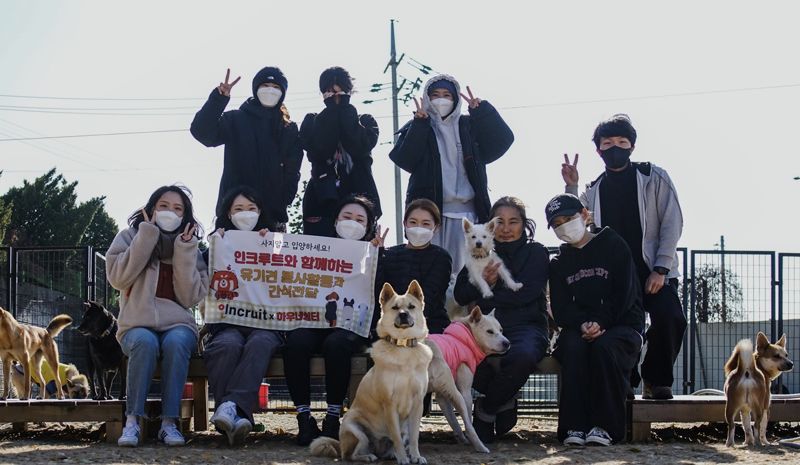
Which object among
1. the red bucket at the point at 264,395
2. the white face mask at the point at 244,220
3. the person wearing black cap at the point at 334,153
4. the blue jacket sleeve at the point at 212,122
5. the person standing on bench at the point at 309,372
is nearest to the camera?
the person standing on bench at the point at 309,372

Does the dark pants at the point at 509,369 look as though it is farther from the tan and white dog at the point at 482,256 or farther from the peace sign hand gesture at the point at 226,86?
the peace sign hand gesture at the point at 226,86

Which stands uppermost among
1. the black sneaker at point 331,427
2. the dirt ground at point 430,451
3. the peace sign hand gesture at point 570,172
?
the peace sign hand gesture at point 570,172

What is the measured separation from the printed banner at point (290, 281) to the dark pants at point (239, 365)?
1.14 feet

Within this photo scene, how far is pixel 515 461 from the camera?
592cm

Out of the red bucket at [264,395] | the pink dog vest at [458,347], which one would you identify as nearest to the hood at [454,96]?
the pink dog vest at [458,347]

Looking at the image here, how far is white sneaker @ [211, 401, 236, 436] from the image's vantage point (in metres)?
6.34

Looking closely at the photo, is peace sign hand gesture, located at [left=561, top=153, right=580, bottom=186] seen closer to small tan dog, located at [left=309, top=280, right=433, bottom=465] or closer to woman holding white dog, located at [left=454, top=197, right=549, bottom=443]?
woman holding white dog, located at [left=454, top=197, right=549, bottom=443]

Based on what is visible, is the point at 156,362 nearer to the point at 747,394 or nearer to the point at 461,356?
the point at 461,356

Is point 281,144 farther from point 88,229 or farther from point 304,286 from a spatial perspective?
point 88,229

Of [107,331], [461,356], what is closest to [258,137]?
[107,331]

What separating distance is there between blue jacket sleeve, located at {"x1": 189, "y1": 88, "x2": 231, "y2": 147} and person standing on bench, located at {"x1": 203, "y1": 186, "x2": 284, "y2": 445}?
64.5 inches

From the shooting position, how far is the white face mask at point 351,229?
7367mm

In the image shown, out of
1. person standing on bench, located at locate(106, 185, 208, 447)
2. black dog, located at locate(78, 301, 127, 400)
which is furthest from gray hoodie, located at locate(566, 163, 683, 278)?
black dog, located at locate(78, 301, 127, 400)

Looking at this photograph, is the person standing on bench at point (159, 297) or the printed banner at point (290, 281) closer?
the person standing on bench at point (159, 297)
